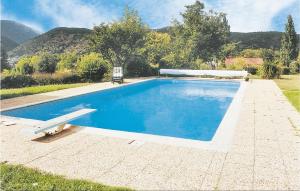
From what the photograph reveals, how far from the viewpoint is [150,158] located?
4645 mm

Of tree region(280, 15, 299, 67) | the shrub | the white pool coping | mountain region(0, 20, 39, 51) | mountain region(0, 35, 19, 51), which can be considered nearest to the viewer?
the white pool coping

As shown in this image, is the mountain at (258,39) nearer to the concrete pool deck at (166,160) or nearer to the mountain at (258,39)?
the mountain at (258,39)

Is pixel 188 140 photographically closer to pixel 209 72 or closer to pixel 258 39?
pixel 209 72

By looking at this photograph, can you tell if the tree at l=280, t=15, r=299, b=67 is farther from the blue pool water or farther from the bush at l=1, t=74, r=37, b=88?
the bush at l=1, t=74, r=37, b=88

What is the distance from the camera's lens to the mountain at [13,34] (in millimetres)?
48000

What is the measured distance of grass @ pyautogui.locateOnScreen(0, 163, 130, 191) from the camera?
3.58 meters

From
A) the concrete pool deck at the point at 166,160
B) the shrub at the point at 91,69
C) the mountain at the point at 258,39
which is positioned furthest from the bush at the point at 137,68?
the mountain at the point at 258,39

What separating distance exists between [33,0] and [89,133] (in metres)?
21.1

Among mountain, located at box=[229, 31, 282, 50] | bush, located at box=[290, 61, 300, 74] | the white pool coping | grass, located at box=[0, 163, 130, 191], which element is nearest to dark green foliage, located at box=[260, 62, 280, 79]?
bush, located at box=[290, 61, 300, 74]

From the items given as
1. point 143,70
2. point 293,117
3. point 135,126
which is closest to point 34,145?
point 135,126

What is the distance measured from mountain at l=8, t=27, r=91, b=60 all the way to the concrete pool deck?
43732 millimetres

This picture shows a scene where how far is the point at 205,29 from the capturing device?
4038cm

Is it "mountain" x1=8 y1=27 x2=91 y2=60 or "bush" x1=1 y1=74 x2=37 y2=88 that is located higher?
"mountain" x1=8 y1=27 x2=91 y2=60

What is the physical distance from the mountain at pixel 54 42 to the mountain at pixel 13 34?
1960 millimetres
